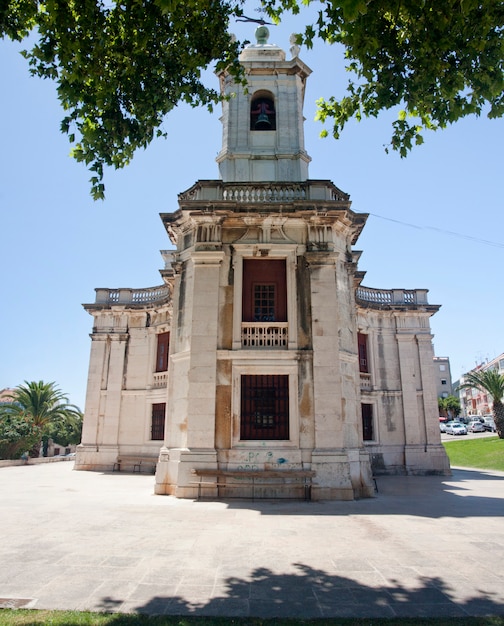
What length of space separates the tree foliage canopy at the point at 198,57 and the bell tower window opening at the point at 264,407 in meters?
8.13

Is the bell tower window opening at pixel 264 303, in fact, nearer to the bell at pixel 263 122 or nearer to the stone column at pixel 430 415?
the bell at pixel 263 122

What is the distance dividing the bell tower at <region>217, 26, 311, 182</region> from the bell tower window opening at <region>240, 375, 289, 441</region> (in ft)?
27.4

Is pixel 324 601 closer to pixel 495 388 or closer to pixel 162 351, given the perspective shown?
pixel 162 351

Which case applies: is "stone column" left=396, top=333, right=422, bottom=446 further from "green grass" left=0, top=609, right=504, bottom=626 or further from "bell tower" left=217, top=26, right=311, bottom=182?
"green grass" left=0, top=609, right=504, bottom=626

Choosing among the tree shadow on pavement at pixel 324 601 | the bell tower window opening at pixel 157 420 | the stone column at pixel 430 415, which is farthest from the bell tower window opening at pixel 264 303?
the stone column at pixel 430 415

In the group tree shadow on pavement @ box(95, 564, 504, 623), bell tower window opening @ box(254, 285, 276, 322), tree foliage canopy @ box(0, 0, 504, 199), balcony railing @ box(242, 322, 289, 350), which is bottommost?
tree shadow on pavement @ box(95, 564, 504, 623)

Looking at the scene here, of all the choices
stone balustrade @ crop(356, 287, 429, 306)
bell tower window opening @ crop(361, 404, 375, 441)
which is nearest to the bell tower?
stone balustrade @ crop(356, 287, 429, 306)

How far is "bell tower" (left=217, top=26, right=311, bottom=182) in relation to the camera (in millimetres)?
18125

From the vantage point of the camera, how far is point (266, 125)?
18.9m

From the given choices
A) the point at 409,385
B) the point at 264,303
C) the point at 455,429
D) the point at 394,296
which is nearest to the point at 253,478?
the point at 264,303

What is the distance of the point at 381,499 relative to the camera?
1345 cm

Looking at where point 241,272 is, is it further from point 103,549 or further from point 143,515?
point 103,549

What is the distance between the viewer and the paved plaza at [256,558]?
5.07 meters

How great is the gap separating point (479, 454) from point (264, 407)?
23.6 m
